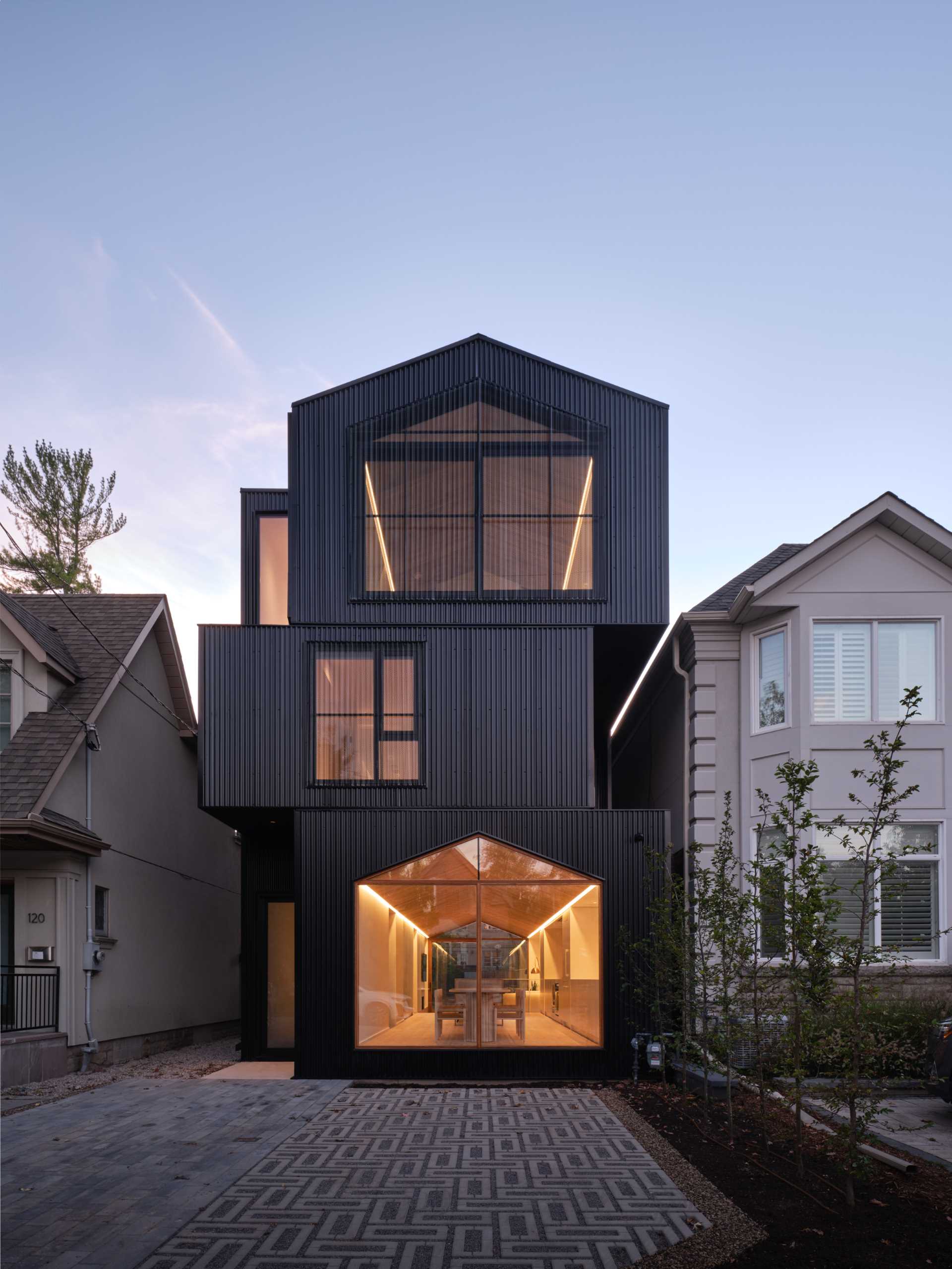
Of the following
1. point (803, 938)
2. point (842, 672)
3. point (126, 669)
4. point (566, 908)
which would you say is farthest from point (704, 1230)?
point (126, 669)

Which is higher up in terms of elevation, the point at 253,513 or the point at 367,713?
the point at 253,513

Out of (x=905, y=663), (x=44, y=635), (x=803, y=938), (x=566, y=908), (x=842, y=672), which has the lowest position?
(x=566, y=908)

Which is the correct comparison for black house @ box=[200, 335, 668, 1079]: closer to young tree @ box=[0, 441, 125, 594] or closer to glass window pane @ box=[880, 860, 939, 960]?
glass window pane @ box=[880, 860, 939, 960]

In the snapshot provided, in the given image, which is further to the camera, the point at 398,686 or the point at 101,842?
the point at 101,842

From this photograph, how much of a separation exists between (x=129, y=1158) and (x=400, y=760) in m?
7.07

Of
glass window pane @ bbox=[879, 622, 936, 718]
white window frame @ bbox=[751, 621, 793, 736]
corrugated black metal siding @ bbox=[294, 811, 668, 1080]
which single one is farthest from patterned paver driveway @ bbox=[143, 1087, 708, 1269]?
glass window pane @ bbox=[879, 622, 936, 718]

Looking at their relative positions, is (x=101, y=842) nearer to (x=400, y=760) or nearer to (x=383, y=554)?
(x=400, y=760)

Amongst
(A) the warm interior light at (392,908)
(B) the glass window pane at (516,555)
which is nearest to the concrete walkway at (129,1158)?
(A) the warm interior light at (392,908)

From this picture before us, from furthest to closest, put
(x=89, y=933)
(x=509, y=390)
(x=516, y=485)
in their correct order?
1. (x=509, y=390)
2. (x=516, y=485)
3. (x=89, y=933)

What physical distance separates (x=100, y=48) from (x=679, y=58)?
307 inches

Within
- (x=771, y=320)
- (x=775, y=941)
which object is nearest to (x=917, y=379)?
(x=771, y=320)

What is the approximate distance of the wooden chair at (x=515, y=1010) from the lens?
14.5m

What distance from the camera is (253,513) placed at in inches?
717

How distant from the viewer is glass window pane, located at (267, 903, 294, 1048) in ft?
56.9
